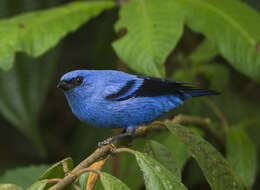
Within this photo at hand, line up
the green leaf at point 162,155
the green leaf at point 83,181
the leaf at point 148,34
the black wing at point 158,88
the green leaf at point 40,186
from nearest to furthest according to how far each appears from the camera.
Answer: the green leaf at point 40,186, the green leaf at point 83,181, the green leaf at point 162,155, the leaf at point 148,34, the black wing at point 158,88

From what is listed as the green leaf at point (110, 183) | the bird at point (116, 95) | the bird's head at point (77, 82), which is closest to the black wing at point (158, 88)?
the bird at point (116, 95)

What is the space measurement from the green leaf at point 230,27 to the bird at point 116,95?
35 cm

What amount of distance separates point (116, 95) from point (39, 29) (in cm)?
85

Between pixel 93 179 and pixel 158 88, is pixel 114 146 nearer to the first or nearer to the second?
pixel 93 179

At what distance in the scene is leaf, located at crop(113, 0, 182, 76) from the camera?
266 cm

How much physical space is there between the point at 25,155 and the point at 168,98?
2945 millimetres

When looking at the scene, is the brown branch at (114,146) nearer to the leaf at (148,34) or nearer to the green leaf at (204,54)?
the leaf at (148,34)

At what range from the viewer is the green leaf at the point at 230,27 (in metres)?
2.94

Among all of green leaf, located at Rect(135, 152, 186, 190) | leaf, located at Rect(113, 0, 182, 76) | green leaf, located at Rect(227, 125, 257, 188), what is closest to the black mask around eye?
leaf, located at Rect(113, 0, 182, 76)

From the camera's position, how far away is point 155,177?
1.78m

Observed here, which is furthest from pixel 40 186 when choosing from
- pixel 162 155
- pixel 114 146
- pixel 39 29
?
pixel 39 29

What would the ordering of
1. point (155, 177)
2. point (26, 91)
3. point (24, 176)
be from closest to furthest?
point (155, 177) < point (24, 176) < point (26, 91)

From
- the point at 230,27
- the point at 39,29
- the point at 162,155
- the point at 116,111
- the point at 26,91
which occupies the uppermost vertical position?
the point at 39,29

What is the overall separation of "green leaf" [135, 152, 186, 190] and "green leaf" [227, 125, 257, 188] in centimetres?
134
